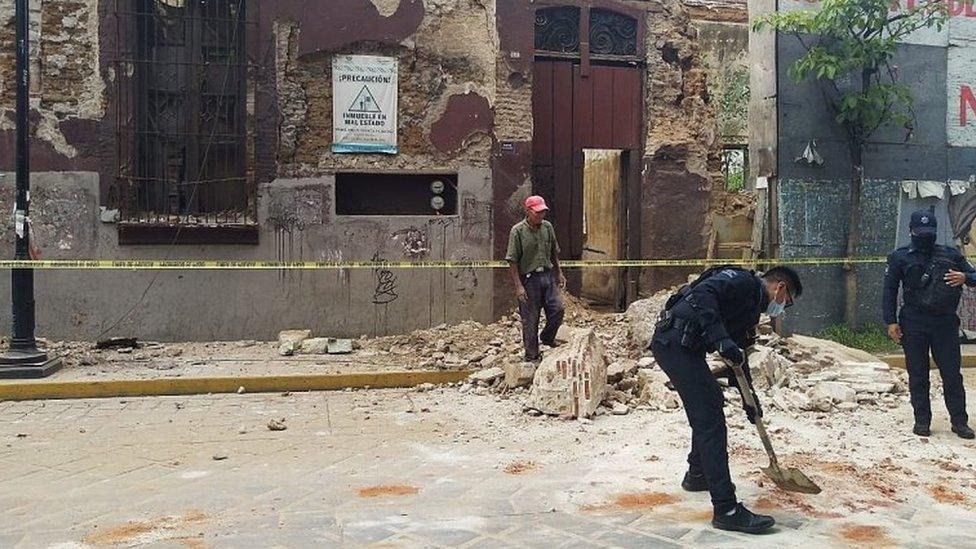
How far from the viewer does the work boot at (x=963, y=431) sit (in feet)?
22.4

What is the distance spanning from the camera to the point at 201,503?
508cm

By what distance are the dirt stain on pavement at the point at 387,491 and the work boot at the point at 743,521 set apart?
1.88 m

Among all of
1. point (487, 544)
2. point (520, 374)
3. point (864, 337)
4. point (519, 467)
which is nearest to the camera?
point (487, 544)

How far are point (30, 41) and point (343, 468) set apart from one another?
761 centimetres

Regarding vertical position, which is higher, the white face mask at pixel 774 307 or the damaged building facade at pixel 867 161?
the damaged building facade at pixel 867 161

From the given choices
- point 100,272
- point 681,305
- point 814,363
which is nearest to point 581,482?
point 681,305

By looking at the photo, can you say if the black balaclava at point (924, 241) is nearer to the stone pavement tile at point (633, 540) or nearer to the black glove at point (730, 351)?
the black glove at point (730, 351)

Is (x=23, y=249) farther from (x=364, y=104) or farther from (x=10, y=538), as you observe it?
(x=10, y=538)

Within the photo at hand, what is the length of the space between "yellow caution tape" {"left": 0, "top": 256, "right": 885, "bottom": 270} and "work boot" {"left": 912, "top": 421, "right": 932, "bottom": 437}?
3479 mm

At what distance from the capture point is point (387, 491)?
5336 mm

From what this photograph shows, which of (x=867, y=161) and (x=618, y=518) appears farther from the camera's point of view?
(x=867, y=161)

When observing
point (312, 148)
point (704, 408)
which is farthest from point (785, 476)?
point (312, 148)

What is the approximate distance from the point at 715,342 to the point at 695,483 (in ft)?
3.85

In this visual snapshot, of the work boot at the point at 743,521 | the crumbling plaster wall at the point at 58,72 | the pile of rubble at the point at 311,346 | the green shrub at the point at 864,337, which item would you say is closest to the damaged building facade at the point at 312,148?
the crumbling plaster wall at the point at 58,72
